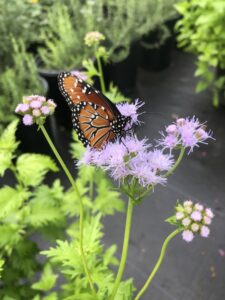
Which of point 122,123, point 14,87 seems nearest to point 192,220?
point 122,123

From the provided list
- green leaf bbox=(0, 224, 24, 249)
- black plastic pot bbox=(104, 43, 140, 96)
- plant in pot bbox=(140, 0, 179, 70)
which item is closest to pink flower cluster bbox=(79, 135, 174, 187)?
green leaf bbox=(0, 224, 24, 249)

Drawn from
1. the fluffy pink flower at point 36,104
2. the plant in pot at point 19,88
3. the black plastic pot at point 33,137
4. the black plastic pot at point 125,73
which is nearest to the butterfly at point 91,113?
the fluffy pink flower at point 36,104

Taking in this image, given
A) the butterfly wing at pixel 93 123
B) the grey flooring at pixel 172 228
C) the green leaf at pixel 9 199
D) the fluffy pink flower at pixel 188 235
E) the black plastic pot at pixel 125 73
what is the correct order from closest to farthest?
1. the fluffy pink flower at pixel 188 235
2. the butterfly wing at pixel 93 123
3. the green leaf at pixel 9 199
4. the grey flooring at pixel 172 228
5. the black plastic pot at pixel 125 73

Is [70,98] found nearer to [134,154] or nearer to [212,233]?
[134,154]

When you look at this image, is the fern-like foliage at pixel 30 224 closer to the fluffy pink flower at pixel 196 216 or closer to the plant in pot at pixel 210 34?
the fluffy pink flower at pixel 196 216

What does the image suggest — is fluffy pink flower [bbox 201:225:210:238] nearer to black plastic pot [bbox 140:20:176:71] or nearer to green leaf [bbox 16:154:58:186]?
green leaf [bbox 16:154:58:186]
